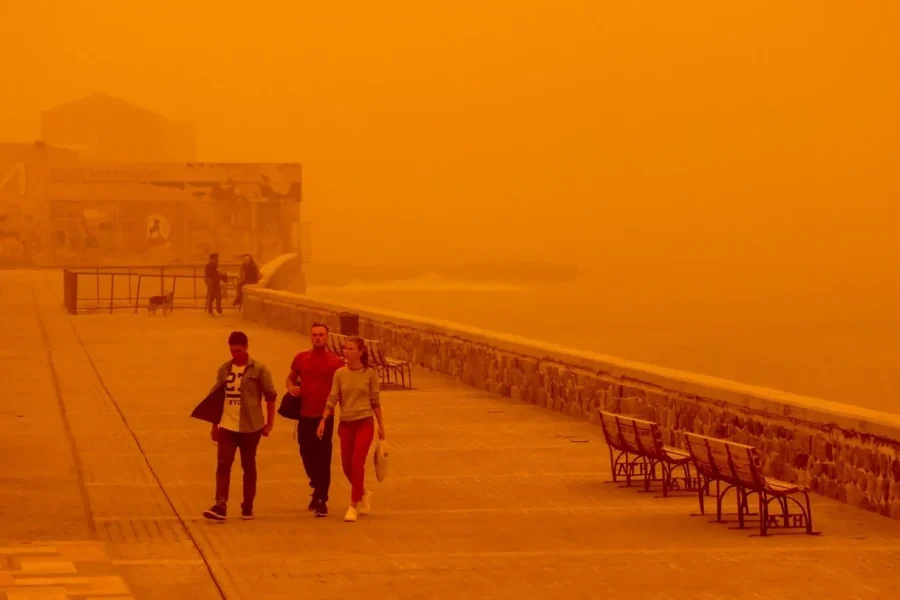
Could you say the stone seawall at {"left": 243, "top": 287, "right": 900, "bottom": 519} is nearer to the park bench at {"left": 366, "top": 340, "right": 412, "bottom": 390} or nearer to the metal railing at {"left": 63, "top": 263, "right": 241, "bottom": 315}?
the park bench at {"left": 366, "top": 340, "right": 412, "bottom": 390}

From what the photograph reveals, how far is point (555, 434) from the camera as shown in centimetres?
2075

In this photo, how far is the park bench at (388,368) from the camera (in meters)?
26.0

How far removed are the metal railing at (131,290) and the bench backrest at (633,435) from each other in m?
30.1

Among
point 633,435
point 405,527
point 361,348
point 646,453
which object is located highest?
point 361,348

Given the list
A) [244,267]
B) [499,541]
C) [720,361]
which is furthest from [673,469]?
[720,361]

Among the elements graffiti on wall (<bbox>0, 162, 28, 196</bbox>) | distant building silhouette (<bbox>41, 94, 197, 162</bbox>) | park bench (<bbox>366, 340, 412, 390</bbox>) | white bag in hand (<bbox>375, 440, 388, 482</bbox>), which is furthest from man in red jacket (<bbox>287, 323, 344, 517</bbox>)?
distant building silhouette (<bbox>41, 94, 197, 162</bbox>)

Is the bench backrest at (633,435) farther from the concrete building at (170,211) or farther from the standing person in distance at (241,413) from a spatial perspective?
the concrete building at (170,211)

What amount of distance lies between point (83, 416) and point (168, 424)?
4.67 feet

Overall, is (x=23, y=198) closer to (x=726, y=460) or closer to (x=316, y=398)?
(x=316, y=398)

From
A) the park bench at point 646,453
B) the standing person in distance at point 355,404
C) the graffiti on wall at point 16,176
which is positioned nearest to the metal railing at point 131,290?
the graffiti on wall at point 16,176

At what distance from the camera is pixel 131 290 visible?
202ft

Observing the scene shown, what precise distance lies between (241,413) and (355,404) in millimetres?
949

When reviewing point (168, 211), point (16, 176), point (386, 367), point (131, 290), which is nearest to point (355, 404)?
point (386, 367)

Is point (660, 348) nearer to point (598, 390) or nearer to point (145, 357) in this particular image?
point (145, 357)
